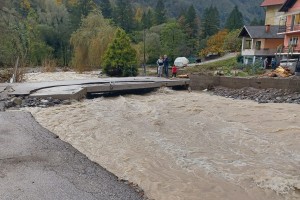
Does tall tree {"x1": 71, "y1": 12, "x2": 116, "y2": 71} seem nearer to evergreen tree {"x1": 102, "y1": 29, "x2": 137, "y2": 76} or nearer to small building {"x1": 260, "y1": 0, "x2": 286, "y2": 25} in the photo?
evergreen tree {"x1": 102, "y1": 29, "x2": 137, "y2": 76}

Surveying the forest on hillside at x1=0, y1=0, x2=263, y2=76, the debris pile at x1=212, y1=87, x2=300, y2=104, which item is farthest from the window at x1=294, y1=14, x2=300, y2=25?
the debris pile at x1=212, y1=87, x2=300, y2=104

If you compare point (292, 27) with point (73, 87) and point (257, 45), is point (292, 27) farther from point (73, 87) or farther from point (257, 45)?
point (73, 87)

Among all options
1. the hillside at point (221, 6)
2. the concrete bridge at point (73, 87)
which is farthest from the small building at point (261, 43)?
the hillside at point (221, 6)

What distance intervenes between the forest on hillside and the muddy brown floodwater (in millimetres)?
15224

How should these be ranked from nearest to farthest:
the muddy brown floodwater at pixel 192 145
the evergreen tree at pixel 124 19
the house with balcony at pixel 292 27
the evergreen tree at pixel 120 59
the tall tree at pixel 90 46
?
the muddy brown floodwater at pixel 192 145 < the evergreen tree at pixel 120 59 < the house with balcony at pixel 292 27 < the tall tree at pixel 90 46 < the evergreen tree at pixel 124 19

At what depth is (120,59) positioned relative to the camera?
2656 cm

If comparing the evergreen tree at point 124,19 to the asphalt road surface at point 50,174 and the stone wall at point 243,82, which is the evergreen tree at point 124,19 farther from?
the asphalt road surface at point 50,174

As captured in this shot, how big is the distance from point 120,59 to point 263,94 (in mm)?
14114

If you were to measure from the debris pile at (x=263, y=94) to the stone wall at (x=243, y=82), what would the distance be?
0.31 metres

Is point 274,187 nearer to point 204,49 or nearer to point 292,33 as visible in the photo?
point 292,33

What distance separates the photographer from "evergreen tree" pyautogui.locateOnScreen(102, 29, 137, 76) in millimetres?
26547

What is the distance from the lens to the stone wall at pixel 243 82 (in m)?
14.9

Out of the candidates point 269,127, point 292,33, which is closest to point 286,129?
point 269,127

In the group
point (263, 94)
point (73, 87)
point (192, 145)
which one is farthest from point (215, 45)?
point (192, 145)
